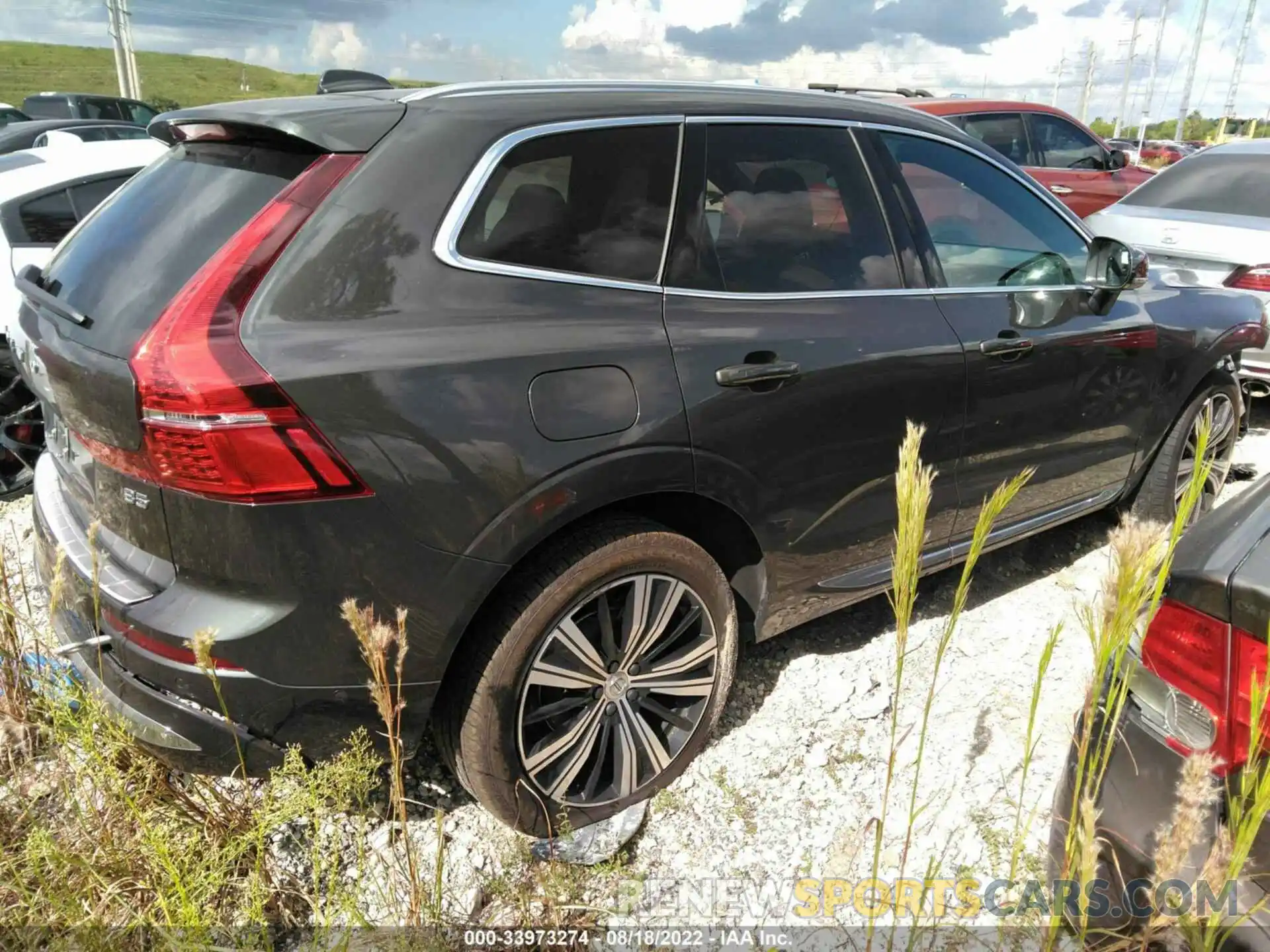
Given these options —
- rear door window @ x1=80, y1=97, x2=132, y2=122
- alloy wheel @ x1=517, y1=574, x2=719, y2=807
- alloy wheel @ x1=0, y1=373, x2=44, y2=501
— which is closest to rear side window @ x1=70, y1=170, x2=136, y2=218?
alloy wheel @ x1=0, y1=373, x2=44, y2=501

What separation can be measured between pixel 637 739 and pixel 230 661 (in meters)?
1.14

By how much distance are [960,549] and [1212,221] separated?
411 cm

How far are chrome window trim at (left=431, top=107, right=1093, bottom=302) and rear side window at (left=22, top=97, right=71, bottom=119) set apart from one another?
79.7 ft

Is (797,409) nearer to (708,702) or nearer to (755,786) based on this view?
(708,702)

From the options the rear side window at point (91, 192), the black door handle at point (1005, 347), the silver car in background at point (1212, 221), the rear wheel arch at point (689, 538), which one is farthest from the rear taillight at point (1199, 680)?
the rear side window at point (91, 192)

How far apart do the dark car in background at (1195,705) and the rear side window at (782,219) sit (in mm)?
1315

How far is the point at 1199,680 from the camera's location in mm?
1649

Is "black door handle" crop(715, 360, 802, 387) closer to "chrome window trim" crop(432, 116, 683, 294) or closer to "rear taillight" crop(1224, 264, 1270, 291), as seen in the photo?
"chrome window trim" crop(432, 116, 683, 294)

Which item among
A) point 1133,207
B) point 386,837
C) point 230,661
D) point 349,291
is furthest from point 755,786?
point 1133,207

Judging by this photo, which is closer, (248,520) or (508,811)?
(248,520)

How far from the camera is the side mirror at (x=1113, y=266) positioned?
3.44m

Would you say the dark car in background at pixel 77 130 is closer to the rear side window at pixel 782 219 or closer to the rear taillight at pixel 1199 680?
the rear side window at pixel 782 219

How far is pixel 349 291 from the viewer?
1.95m

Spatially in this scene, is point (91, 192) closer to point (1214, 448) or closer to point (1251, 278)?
point (1214, 448)
